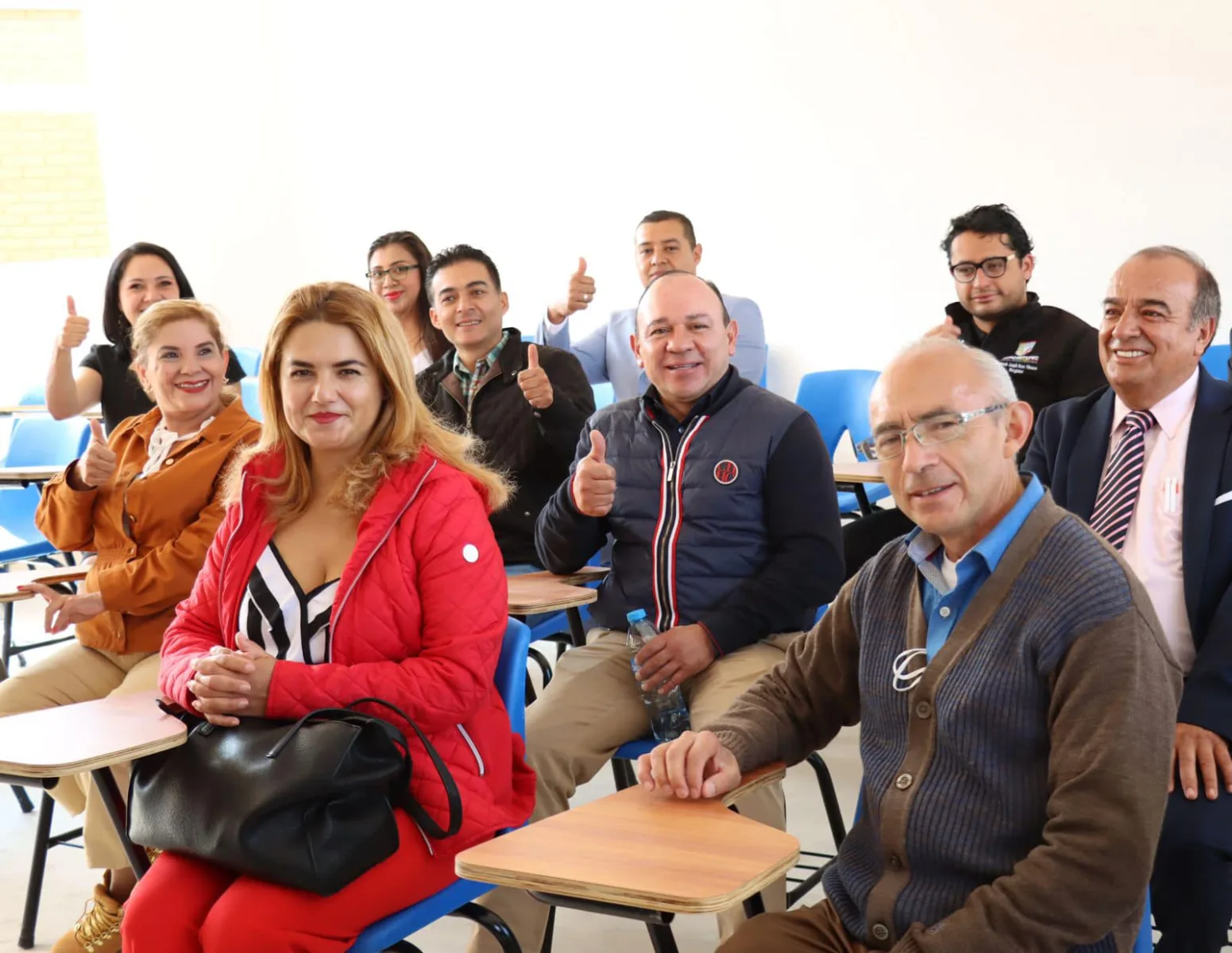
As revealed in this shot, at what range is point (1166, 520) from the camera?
2230mm

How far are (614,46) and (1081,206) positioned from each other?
2.47m

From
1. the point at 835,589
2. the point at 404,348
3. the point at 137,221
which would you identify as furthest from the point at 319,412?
the point at 137,221

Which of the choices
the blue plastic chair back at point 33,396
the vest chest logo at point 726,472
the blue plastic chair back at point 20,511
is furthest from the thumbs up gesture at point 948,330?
the blue plastic chair back at point 33,396

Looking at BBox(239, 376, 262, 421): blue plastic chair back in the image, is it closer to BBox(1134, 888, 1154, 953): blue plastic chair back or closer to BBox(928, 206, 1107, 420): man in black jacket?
BBox(928, 206, 1107, 420): man in black jacket

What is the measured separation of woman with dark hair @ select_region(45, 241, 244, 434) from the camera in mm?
3877

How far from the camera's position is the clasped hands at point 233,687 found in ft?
6.16

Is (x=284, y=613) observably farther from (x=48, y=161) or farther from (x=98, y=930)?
(x=48, y=161)

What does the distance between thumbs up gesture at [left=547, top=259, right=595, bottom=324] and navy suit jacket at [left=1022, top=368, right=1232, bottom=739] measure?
2.11m

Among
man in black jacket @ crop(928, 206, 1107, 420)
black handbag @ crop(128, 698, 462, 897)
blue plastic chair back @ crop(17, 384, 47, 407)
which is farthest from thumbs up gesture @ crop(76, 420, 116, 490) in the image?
blue plastic chair back @ crop(17, 384, 47, 407)

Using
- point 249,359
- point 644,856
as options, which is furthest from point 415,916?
point 249,359

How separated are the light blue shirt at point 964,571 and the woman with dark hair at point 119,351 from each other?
2768 millimetres

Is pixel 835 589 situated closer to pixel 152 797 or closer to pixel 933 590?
pixel 933 590

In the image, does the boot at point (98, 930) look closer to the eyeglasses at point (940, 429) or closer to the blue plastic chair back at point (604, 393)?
the eyeglasses at point (940, 429)

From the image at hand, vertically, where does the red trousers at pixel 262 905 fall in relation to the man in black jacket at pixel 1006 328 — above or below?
below
